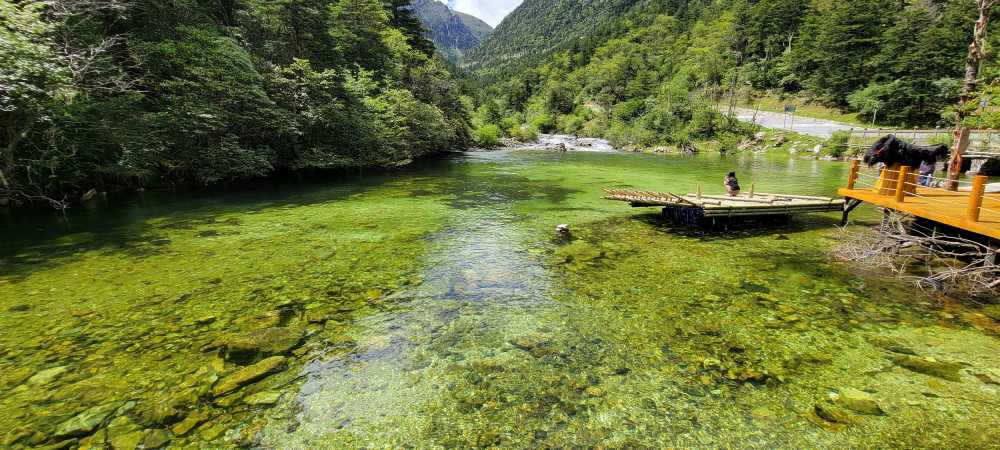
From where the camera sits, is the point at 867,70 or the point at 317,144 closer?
the point at 317,144

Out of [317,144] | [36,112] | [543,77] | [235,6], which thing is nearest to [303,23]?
[235,6]

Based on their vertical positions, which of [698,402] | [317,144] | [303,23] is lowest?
[698,402]

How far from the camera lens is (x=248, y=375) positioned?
596cm

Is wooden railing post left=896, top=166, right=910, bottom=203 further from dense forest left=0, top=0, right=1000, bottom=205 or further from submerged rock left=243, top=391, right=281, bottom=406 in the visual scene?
dense forest left=0, top=0, right=1000, bottom=205

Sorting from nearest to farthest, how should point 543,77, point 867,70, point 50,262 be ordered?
point 50,262
point 867,70
point 543,77

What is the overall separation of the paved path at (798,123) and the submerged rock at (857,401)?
189ft

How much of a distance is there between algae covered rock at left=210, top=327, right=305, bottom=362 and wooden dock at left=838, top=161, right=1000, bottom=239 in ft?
42.3

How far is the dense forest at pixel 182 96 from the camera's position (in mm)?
13922

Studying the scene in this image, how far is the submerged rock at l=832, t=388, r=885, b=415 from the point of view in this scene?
517 cm

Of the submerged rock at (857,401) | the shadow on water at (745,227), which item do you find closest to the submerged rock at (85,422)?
the submerged rock at (857,401)

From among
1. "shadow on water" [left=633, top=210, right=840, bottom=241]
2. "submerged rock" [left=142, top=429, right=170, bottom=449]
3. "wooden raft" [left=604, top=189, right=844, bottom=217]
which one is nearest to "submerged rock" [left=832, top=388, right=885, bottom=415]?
"shadow on water" [left=633, top=210, right=840, bottom=241]

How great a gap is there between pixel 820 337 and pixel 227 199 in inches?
929

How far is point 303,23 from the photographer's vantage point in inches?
1137

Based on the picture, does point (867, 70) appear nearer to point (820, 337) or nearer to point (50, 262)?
point (820, 337)
